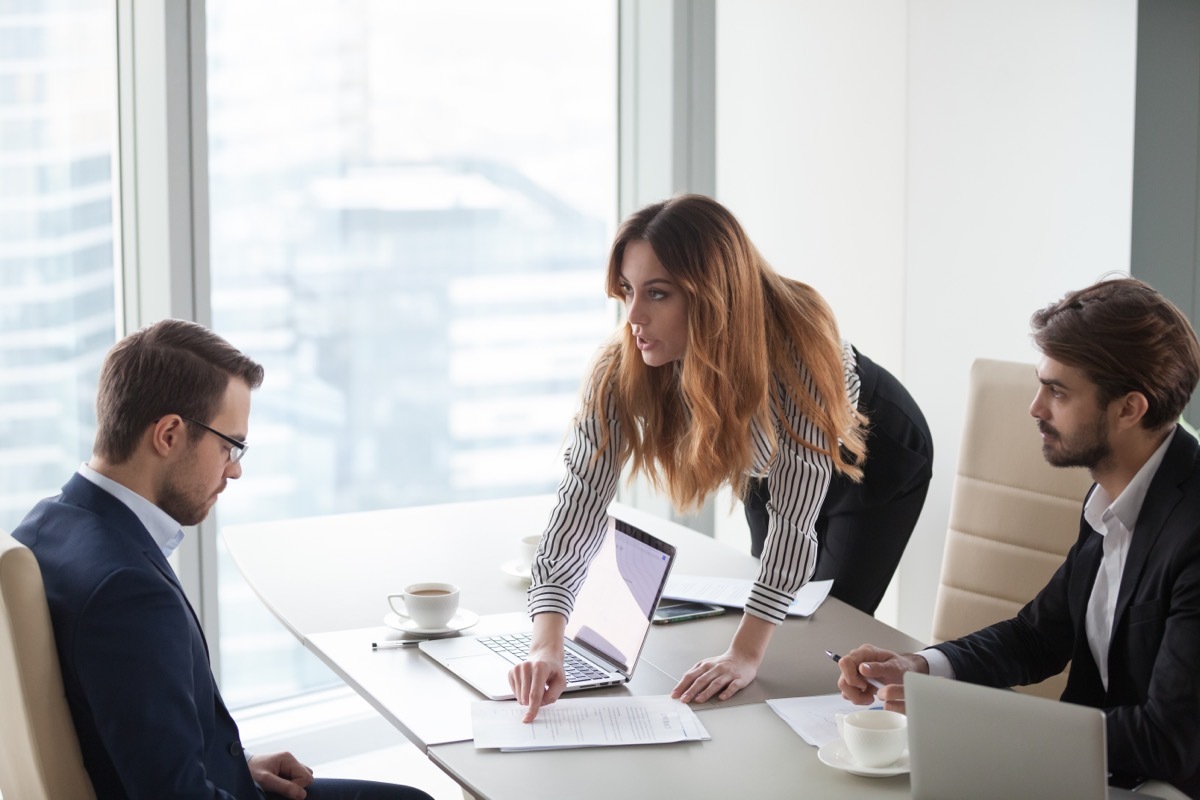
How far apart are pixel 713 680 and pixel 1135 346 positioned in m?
0.77

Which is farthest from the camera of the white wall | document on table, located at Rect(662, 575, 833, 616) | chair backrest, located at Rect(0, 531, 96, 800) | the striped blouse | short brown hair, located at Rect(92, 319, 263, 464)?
the white wall

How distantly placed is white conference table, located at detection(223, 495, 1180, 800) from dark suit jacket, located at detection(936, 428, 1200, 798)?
0.18 m

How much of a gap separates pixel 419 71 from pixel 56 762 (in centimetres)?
268

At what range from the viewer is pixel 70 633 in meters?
1.51

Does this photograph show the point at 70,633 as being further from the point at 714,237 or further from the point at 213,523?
the point at 213,523

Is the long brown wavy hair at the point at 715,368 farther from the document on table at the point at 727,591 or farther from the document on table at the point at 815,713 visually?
the document on table at the point at 815,713

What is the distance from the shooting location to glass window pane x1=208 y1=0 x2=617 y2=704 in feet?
11.6

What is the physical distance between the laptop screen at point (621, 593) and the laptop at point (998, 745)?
0.56 metres

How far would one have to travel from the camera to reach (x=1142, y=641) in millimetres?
1734

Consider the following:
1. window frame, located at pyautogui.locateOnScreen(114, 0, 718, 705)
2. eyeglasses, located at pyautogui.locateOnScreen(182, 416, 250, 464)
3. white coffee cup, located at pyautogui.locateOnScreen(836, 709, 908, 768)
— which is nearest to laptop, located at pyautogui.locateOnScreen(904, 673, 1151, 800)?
white coffee cup, located at pyautogui.locateOnScreen(836, 709, 908, 768)

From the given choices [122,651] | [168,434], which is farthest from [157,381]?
[122,651]

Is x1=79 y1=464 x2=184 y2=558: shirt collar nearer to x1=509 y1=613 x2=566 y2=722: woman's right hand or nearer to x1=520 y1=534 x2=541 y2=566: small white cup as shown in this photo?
x1=509 y1=613 x2=566 y2=722: woman's right hand

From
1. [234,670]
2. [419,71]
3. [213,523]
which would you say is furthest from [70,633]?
[419,71]

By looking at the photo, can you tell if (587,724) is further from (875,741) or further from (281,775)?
(281,775)
